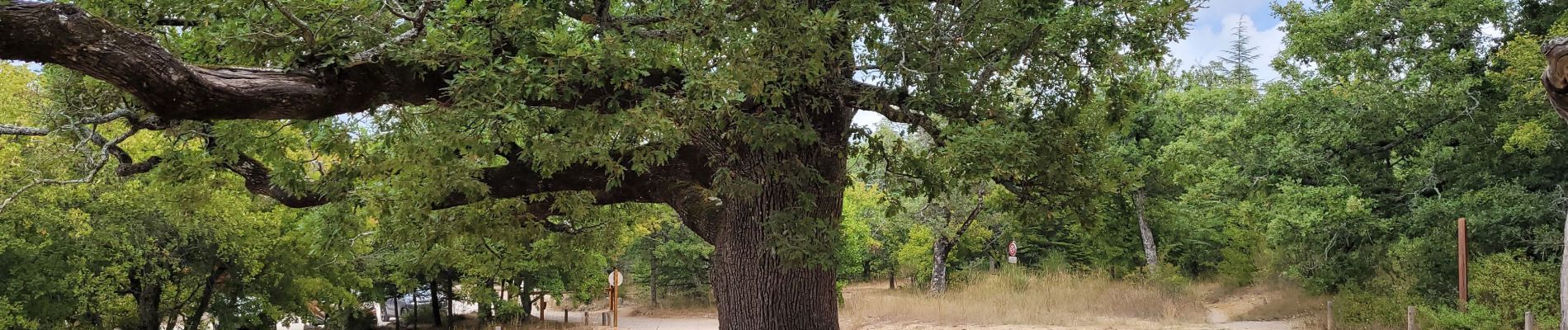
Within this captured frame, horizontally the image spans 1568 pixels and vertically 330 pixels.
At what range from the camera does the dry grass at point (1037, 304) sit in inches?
824

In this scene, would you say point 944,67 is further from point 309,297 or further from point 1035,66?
point 309,297

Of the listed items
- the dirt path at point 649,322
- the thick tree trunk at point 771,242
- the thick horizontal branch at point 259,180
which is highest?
the thick horizontal branch at point 259,180

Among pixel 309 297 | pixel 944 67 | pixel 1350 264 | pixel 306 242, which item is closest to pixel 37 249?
pixel 306 242

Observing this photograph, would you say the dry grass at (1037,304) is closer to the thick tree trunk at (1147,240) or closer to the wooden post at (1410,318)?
the wooden post at (1410,318)

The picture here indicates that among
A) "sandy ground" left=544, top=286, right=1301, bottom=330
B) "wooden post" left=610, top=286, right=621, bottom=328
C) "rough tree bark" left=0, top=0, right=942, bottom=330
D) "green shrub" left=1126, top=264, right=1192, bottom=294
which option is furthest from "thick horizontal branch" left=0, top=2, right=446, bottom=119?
"green shrub" left=1126, top=264, right=1192, bottom=294

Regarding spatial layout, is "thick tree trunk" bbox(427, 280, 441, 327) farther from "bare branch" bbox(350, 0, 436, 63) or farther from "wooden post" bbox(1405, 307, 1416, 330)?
"bare branch" bbox(350, 0, 436, 63)

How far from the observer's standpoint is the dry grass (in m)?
20.9

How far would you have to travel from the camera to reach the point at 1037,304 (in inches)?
862

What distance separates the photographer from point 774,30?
6574 millimetres

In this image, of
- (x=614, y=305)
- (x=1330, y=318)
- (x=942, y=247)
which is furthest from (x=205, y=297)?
(x=1330, y=318)

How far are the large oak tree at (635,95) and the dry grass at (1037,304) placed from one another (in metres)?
12.3

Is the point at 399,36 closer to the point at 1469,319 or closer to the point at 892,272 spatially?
the point at 1469,319

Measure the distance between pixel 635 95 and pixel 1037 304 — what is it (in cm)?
1637

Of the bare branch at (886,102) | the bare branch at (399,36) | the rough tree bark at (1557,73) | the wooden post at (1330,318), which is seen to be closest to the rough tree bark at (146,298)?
the bare branch at (399,36)
